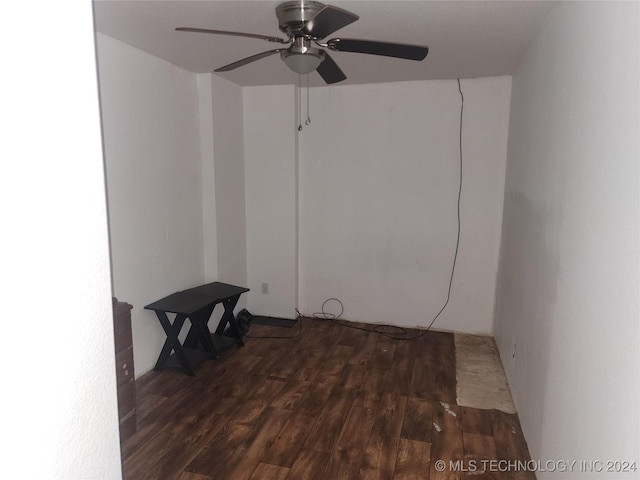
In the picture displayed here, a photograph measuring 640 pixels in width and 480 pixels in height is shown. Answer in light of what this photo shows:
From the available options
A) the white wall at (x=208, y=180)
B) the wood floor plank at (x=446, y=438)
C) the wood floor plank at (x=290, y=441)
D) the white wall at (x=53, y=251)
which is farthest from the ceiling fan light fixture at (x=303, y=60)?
the wood floor plank at (x=446, y=438)

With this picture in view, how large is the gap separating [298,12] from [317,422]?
219 centimetres

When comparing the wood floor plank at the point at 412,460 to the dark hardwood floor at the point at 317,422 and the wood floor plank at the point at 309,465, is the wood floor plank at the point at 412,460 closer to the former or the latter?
the dark hardwood floor at the point at 317,422

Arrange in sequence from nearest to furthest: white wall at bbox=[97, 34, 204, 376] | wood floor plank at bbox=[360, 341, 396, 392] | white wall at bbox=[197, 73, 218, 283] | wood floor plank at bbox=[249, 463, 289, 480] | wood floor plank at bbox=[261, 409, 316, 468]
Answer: wood floor plank at bbox=[249, 463, 289, 480]
wood floor plank at bbox=[261, 409, 316, 468]
white wall at bbox=[97, 34, 204, 376]
wood floor plank at bbox=[360, 341, 396, 392]
white wall at bbox=[197, 73, 218, 283]

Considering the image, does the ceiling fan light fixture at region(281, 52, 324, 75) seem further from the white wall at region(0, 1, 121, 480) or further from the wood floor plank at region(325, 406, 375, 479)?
the wood floor plank at region(325, 406, 375, 479)

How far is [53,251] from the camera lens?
747 millimetres

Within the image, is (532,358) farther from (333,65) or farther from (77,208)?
(77,208)

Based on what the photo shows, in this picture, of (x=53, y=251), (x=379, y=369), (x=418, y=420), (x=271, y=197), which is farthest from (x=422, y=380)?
(x=53, y=251)

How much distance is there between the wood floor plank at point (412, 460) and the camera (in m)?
2.12

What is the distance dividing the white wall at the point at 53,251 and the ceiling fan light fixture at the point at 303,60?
4.20 feet

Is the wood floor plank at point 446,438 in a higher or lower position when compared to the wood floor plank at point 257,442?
higher

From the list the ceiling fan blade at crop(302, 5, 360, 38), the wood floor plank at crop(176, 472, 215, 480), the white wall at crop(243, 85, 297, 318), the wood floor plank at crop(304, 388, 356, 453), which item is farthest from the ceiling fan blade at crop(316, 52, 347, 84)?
the wood floor plank at crop(176, 472, 215, 480)

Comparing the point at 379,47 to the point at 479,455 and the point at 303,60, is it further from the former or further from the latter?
the point at 479,455

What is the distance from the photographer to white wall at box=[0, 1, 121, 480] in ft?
2.19

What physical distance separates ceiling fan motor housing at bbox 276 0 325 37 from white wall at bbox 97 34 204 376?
131 cm
